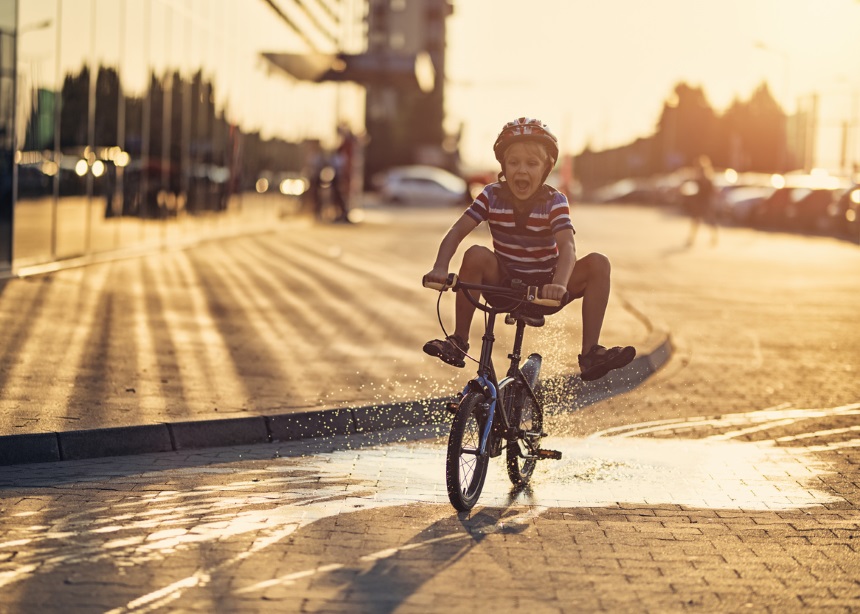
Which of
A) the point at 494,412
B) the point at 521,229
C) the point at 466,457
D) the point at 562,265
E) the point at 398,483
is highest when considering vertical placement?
the point at 521,229

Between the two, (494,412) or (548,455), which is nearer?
(494,412)

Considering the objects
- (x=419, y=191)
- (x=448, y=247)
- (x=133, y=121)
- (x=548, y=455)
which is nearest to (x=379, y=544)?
(x=448, y=247)

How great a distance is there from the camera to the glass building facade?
694 inches

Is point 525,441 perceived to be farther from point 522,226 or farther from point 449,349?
point 522,226

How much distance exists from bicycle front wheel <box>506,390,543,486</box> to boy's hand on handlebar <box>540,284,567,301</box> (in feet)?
3.15

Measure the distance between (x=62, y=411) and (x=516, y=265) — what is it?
9.58 feet

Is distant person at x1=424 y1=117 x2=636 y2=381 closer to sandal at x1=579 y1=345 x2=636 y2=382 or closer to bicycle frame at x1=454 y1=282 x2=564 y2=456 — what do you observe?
bicycle frame at x1=454 y1=282 x2=564 y2=456

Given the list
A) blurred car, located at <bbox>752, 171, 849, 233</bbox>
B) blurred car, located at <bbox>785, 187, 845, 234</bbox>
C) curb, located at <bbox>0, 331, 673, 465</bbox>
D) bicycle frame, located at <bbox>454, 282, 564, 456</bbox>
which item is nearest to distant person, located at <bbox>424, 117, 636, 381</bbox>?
bicycle frame, located at <bbox>454, 282, 564, 456</bbox>

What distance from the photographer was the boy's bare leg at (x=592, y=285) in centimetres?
720

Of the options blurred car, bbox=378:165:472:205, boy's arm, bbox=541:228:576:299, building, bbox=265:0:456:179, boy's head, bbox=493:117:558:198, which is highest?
building, bbox=265:0:456:179

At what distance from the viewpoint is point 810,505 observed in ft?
23.2

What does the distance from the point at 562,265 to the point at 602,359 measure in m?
0.75

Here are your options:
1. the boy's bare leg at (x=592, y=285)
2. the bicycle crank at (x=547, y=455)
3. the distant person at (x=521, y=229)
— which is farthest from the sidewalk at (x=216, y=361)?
the boy's bare leg at (x=592, y=285)

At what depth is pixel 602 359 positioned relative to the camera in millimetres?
7355
